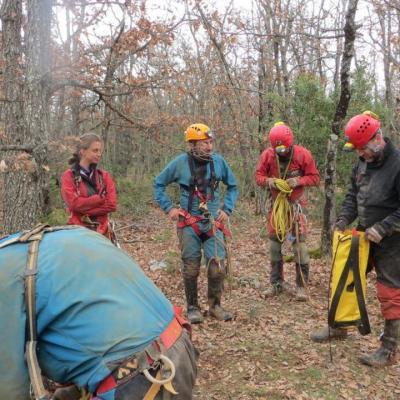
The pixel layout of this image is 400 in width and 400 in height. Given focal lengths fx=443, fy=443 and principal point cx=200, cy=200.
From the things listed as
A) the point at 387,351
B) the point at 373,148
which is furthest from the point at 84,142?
the point at 387,351

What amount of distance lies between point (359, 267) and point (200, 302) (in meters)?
2.78

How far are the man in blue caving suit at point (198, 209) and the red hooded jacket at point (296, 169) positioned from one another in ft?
2.86

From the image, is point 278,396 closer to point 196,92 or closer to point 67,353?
point 67,353

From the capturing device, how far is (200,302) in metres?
6.45

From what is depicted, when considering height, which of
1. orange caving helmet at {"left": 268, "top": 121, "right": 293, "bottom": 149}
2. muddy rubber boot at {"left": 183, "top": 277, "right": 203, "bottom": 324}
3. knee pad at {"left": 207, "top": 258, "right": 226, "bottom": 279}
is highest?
orange caving helmet at {"left": 268, "top": 121, "right": 293, "bottom": 149}

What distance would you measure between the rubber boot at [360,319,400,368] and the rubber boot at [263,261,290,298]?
2105 millimetres

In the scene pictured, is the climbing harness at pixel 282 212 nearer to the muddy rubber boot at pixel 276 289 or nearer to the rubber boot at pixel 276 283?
the rubber boot at pixel 276 283

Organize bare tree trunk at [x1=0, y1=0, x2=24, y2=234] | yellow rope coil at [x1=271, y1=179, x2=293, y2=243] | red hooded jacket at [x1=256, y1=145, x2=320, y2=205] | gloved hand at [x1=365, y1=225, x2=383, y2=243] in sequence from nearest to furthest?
1. gloved hand at [x1=365, y1=225, x2=383, y2=243]
2. bare tree trunk at [x1=0, y1=0, x2=24, y2=234]
3. red hooded jacket at [x1=256, y1=145, x2=320, y2=205]
4. yellow rope coil at [x1=271, y1=179, x2=293, y2=243]

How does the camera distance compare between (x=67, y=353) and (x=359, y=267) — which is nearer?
(x=67, y=353)

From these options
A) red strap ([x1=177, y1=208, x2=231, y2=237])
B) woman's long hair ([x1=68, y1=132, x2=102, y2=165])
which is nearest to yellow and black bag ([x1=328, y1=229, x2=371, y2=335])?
red strap ([x1=177, y1=208, x2=231, y2=237])

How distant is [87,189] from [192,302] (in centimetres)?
194

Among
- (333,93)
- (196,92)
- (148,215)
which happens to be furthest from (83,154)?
(196,92)

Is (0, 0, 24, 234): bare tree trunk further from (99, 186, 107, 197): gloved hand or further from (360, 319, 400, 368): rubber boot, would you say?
(360, 319, 400, 368): rubber boot

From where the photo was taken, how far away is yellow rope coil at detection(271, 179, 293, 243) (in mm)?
6137
